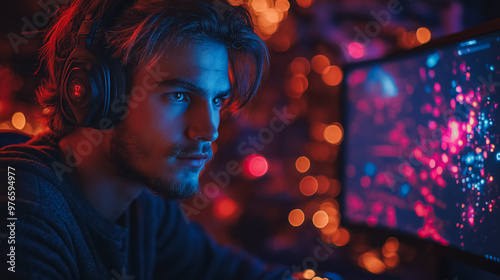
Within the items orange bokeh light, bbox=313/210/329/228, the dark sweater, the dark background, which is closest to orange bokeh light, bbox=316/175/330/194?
the dark background

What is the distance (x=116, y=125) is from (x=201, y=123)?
0.63ft

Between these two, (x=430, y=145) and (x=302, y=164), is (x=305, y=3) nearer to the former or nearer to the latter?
(x=302, y=164)

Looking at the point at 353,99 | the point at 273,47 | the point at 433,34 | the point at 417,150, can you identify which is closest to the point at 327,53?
the point at 273,47

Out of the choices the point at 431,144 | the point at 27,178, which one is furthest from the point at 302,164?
the point at 27,178

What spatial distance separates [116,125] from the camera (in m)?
0.75

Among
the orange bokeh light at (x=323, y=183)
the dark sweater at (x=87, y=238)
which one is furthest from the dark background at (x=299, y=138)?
the dark sweater at (x=87, y=238)

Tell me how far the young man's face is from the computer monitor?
524mm

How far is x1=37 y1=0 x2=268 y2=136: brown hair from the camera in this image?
0.70 metres

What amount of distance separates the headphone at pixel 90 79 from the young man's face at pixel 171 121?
69 mm

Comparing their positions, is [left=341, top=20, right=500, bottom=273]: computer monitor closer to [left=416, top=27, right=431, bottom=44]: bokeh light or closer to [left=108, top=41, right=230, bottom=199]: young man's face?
[left=108, top=41, right=230, bottom=199]: young man's face

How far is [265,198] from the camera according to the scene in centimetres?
162

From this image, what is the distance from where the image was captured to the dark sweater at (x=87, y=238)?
23.4 inches

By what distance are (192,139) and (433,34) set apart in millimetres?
1346

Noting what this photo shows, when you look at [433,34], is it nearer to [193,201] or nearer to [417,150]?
[417,150]
